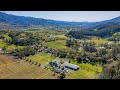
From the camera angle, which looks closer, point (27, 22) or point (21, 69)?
point (21, 69)

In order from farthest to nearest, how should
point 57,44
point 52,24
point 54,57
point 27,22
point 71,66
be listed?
point 52,24 < point 27,22 < point 57,44 < point 54,57 < point 71,66

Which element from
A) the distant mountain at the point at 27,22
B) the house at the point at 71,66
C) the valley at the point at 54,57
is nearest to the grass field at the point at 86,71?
the valley at the point at 54,57

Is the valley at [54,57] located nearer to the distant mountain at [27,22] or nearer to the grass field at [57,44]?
the grass field at [57,44]

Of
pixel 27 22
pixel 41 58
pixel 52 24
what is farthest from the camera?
pixel 52 24

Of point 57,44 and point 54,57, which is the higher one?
point 57,44

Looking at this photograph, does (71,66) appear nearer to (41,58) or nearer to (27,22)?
(41,58)

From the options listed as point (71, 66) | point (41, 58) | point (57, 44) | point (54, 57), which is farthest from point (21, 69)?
point (57, 44)

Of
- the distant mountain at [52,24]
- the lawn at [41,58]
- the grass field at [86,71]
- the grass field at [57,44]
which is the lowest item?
the grass field at [86,71]

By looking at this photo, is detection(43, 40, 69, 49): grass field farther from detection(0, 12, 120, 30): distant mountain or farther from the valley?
detection(0, 12, 120, 30): distant mountain
